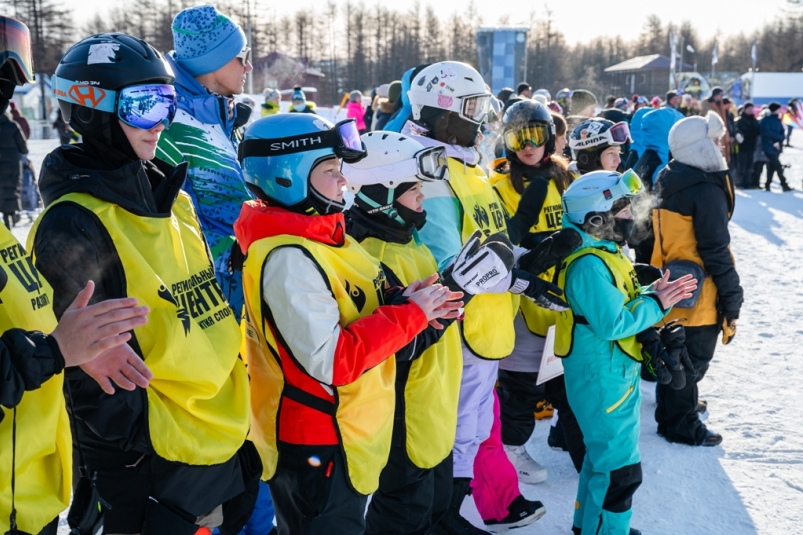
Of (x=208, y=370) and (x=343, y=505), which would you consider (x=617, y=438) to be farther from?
(x=208, y=370)

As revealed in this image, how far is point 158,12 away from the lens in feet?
182

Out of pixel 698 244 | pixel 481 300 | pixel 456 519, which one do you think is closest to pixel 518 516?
pixel 456 519

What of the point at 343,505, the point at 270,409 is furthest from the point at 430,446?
the point at 270,409

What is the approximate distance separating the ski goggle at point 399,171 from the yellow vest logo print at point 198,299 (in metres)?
0.78

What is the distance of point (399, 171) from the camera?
2.82 meters

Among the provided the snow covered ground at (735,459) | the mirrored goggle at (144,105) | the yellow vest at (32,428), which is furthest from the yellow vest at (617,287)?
the yellow vest at (32,428)

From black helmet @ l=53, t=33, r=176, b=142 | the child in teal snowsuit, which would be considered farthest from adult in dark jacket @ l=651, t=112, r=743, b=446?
black helmet @ l=53, t=33, r=176, b=142

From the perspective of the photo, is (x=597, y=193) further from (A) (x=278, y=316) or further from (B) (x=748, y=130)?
(B) (x=748, y=130)

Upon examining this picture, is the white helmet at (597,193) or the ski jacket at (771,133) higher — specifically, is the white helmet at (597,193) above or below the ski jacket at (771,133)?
above

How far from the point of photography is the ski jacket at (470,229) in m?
3.20

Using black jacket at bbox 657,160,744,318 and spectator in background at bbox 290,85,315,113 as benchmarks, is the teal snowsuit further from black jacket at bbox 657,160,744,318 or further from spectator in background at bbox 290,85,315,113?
spectator in background at bbox 290,85,315,113

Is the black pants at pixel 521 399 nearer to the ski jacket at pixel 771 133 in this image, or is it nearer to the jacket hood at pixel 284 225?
the jacket hood at pixel 284 225

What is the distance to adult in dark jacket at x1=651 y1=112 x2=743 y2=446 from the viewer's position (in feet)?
14.6

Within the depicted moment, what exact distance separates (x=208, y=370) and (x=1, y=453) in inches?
24.5
